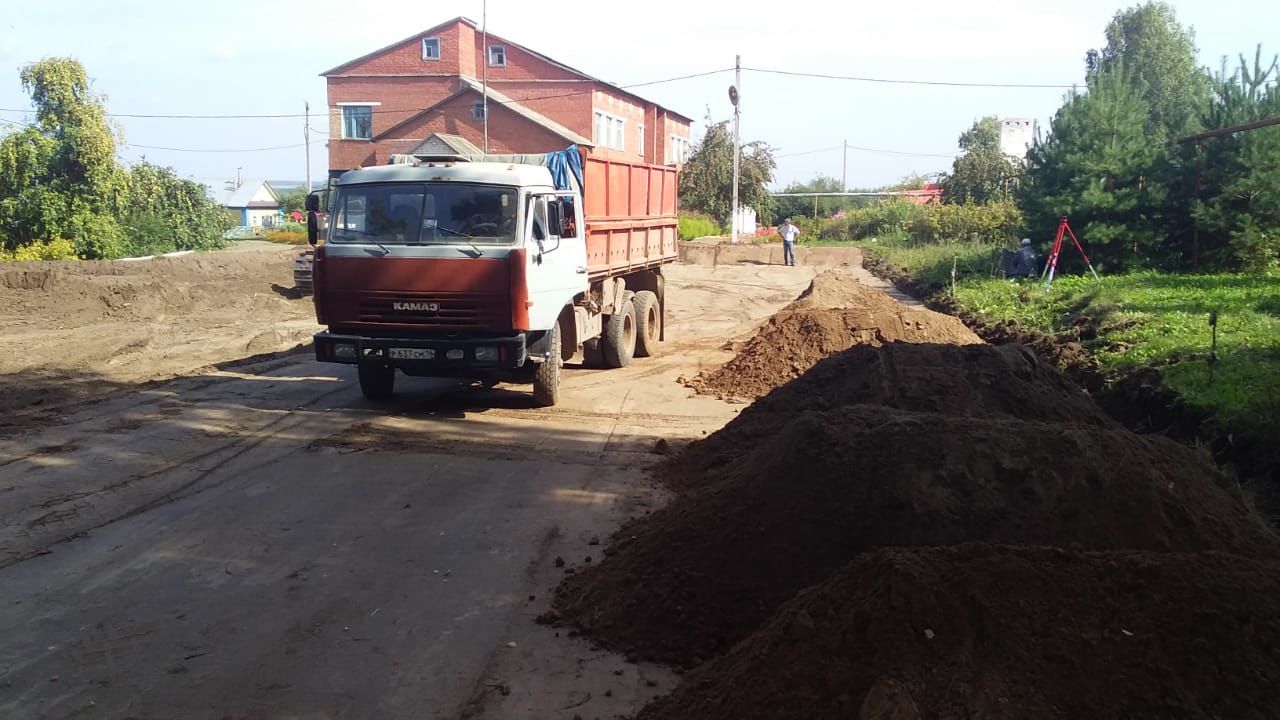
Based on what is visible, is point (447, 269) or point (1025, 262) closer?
point (447, 269)

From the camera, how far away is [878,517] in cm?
570

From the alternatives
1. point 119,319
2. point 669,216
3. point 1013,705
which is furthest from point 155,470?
point 119,319

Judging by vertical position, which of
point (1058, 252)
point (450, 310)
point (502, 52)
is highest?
point (502, 52)

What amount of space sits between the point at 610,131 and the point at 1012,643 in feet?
181

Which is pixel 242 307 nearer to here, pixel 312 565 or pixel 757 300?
pixel 757 300

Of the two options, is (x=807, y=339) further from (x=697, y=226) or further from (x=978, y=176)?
(x=978, y=176)

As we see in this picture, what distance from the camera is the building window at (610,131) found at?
54.2 m

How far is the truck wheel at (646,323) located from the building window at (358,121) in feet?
128

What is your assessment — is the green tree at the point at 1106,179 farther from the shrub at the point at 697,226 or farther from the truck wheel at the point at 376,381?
the shrub at the point at 697,226

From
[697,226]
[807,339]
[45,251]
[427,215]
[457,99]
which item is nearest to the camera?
[427,215]

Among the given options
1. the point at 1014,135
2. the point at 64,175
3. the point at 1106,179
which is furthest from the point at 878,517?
the point at 1014,135

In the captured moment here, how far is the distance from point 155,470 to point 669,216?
10.7m

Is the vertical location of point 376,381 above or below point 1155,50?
below

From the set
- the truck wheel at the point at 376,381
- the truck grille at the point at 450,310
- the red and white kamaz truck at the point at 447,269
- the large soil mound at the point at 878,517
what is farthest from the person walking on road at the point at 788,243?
the large soil mound at the point at 878,517
